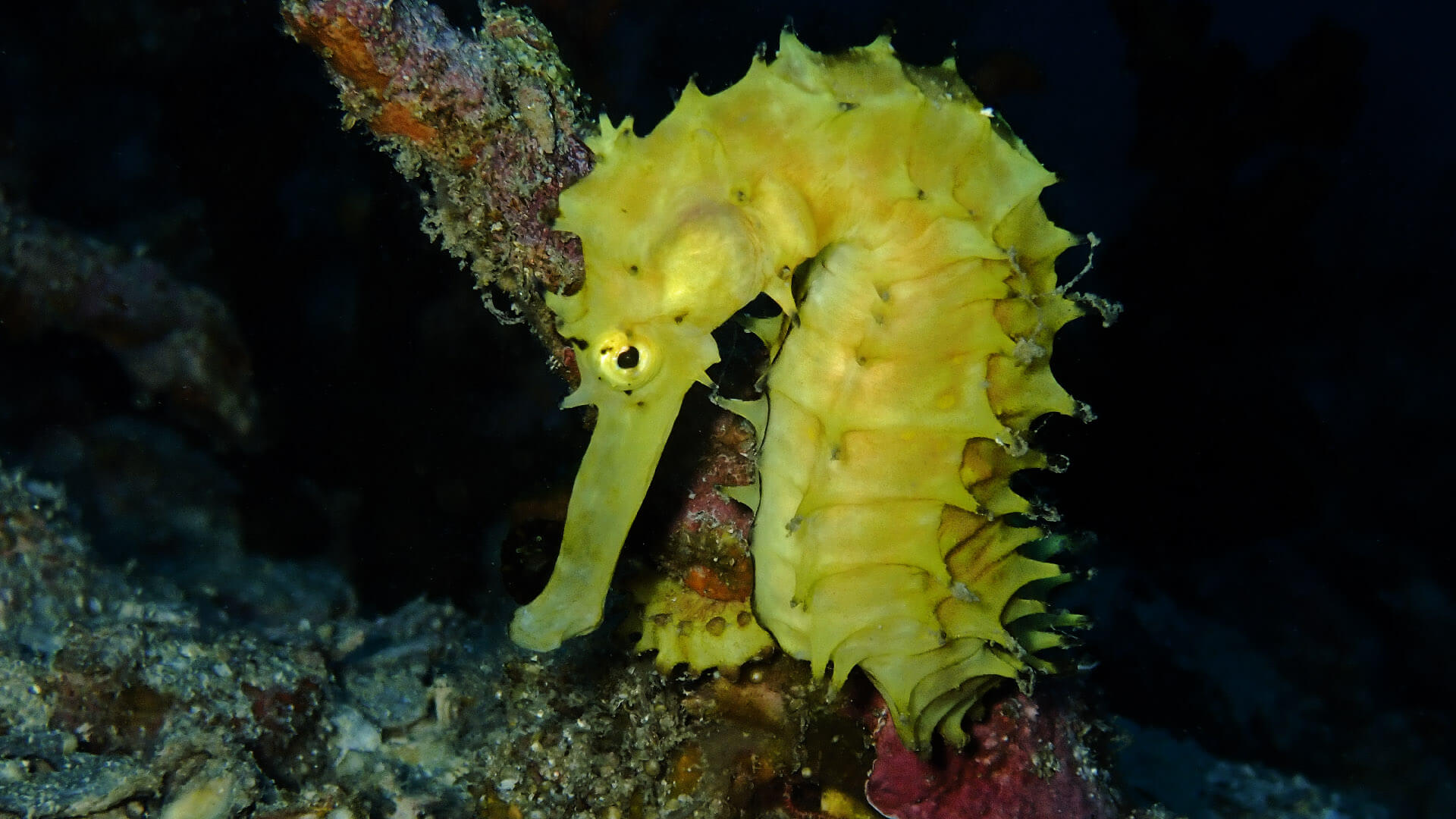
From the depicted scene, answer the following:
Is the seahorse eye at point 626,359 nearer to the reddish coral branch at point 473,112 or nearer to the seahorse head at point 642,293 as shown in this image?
the seahorse head at point 642,293

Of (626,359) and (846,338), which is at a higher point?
(846,338)

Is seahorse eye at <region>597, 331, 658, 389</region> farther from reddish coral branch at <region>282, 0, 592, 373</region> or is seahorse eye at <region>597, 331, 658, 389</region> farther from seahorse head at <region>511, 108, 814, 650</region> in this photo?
reddish coral branch at <region>282, 0, 592, 373</region>

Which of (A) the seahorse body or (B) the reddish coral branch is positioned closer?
(A) the seahorse body

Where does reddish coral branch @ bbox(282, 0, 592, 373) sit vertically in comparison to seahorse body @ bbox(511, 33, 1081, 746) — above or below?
above

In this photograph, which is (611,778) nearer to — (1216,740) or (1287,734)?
(1216,740)

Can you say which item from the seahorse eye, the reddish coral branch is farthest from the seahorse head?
the reddish coral branch

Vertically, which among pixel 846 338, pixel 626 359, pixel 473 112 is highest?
pixel 473 112

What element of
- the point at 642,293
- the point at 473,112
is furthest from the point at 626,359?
the point at 473,112

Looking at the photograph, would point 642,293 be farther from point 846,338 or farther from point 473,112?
point 473,112
